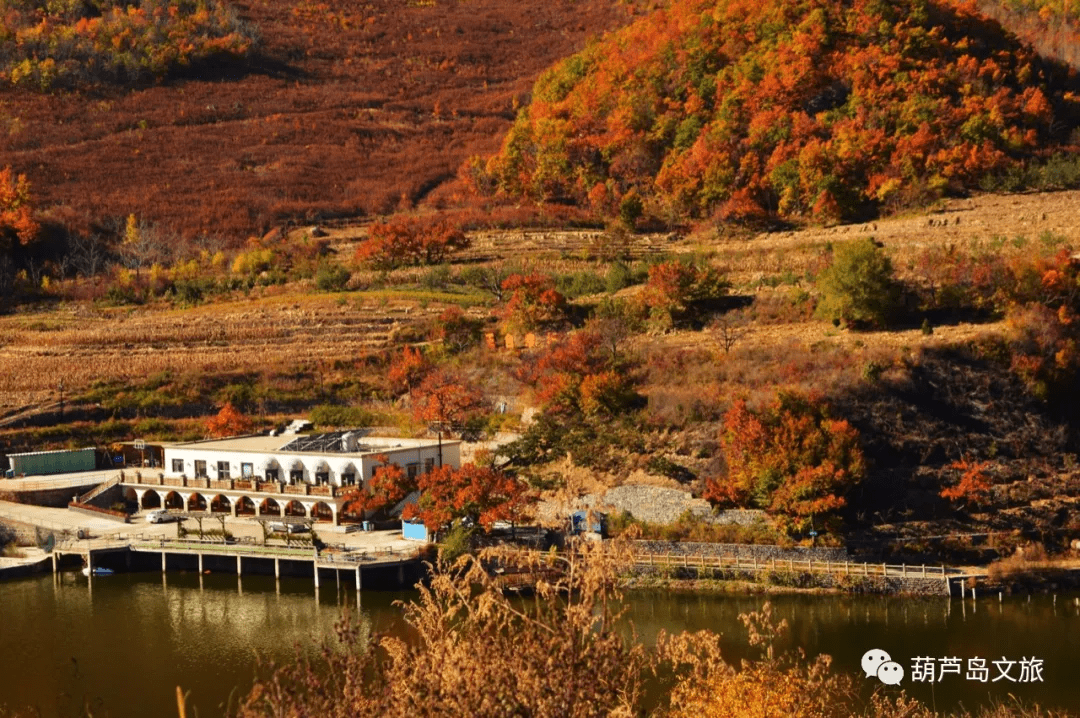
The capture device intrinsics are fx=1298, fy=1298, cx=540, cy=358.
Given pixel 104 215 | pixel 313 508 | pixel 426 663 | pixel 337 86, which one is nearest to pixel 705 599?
A: pixel 313 508

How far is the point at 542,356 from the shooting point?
52.5 m

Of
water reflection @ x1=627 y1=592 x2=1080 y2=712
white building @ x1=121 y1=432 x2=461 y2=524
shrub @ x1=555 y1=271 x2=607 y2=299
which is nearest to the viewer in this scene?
water reflection @ x1=627 y1=592 x2=1080 y2=712

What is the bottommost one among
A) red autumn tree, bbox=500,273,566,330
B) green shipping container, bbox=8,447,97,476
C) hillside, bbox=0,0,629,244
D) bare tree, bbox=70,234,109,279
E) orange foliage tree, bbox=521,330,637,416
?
green shipping container, bbox=8,447,97,476

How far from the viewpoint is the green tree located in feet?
166

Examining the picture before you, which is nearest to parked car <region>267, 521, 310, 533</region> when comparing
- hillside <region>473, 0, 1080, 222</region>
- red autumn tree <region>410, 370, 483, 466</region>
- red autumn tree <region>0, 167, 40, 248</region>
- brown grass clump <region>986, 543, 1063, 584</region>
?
red autumn tree <region>410, 370, 483, 466</region>

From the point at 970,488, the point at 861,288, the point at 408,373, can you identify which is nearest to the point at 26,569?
the point at 408,373

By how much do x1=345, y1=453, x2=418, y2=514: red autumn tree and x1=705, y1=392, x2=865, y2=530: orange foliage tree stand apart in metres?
10.2

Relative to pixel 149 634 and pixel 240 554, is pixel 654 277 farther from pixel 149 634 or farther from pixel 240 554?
pixel 149 634

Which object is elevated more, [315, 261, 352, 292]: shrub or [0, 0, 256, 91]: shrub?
[0, 0, 256, 91]: shrub

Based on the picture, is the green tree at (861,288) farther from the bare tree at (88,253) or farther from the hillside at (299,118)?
the bare tree at (88,253)

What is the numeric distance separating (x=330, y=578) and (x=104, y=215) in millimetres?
52245

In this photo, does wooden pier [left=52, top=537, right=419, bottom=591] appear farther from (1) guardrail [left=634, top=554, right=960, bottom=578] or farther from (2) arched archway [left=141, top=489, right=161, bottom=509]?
(1) guardrail [left=634, top=554, right=960, bottom=578]

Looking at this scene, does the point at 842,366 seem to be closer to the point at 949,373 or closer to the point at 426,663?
the point at 949,373

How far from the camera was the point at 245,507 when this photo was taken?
46.8 meters
